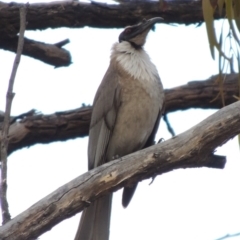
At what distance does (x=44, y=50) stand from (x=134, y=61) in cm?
94

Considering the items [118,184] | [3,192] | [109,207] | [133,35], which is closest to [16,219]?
[3,192]

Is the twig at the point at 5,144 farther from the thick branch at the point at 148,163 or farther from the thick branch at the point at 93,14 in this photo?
the thick branch at the point at 93,14

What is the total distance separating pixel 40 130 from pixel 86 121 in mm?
351

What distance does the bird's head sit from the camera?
5762mm

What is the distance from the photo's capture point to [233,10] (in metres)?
4.42

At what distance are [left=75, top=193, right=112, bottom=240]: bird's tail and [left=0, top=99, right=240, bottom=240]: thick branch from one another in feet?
3.40

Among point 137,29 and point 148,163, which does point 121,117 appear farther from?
point 148,163

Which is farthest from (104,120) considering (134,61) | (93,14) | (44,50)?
(93,14)

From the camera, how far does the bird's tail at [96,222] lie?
5.09 m

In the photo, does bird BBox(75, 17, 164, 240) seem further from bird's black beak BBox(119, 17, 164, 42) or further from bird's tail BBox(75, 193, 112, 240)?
bird's black beak BBox(119, 17, 164, 42)

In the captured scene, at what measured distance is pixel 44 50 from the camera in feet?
20.4

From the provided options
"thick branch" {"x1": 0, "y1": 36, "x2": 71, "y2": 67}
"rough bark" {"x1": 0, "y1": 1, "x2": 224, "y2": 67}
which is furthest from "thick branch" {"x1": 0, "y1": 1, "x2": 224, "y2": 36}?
"thick branch" {"x1": 0, "y1": 36, "x2": 71, "y2": 67}

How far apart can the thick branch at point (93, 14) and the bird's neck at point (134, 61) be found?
49cm

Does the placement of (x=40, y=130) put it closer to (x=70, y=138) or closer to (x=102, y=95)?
(x=70, y=138)
